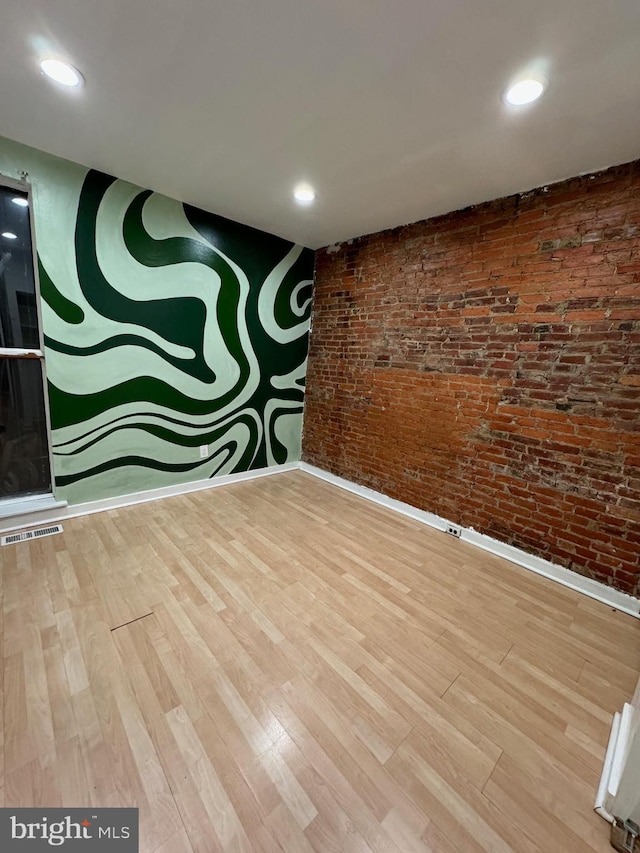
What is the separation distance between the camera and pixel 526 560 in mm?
2436

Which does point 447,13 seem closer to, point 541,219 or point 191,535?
point 541,219

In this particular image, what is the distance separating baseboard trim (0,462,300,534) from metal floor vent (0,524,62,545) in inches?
3.9

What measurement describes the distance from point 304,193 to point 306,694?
10.7 ft

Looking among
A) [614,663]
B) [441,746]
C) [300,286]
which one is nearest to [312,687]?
[441,746]

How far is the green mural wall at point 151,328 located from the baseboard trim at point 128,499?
0.07 meters

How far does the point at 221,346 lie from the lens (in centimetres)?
335

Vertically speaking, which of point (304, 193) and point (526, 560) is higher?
point (304, 193)

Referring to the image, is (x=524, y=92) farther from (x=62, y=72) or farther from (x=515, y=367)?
(x=62, y=72)

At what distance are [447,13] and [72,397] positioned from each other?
315cm

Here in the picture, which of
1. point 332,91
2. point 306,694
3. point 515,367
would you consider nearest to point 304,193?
point 332,91

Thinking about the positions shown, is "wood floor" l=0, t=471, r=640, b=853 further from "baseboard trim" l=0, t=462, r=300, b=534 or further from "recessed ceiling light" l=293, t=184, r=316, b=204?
"recessed ceiling light" l=293, t=184, r=316, b=204

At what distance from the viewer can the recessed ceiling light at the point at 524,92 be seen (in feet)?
4.70

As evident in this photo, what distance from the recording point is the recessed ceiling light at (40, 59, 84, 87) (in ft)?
4.98

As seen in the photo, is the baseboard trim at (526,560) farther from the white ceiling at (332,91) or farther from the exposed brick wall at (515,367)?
the white ceiling at (332,91)
